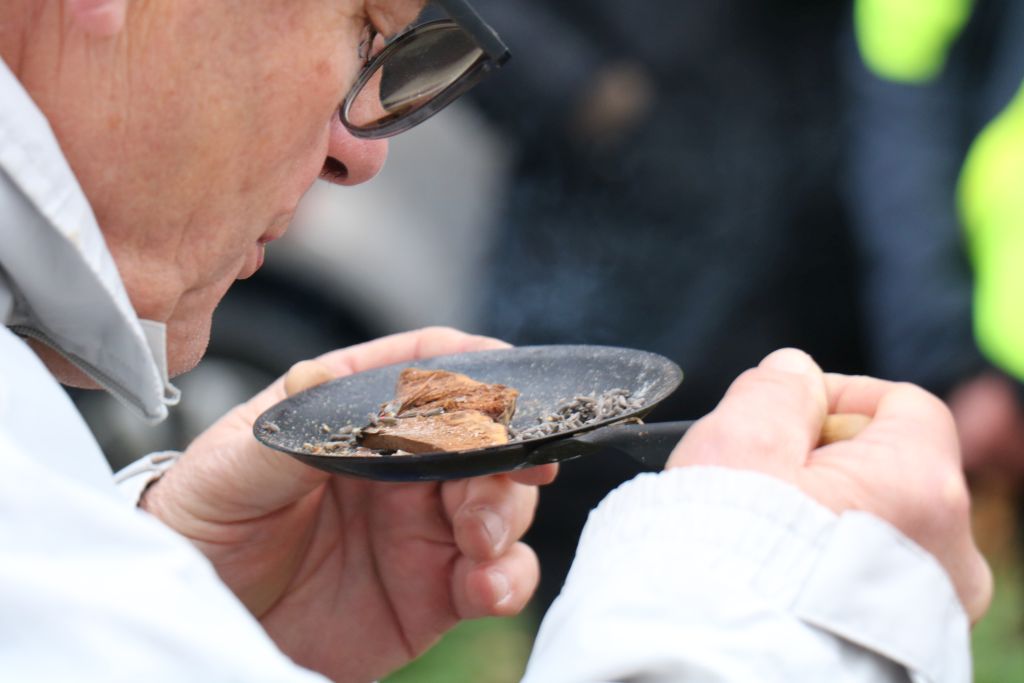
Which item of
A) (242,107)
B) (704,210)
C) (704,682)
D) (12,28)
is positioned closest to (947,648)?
(704,682)

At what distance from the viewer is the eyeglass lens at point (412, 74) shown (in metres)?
1.62

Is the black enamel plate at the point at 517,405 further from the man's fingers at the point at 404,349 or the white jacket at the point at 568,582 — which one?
the white jacket at the point at 568,582

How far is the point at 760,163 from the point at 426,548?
2.01m

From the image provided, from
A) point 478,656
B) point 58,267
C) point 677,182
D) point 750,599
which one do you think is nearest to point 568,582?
point 750,599

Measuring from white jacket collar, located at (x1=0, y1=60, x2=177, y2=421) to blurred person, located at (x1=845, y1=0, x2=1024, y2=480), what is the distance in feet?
7.36

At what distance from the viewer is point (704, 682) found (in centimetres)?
98

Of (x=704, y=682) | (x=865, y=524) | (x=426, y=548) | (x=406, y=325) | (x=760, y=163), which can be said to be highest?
(x=865, y=524)

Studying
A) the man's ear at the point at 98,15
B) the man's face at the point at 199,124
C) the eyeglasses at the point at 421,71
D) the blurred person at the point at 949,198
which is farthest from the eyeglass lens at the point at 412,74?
the blurred person at the point at 949,198

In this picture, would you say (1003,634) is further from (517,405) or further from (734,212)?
(517,405)

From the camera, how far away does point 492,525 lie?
190cm

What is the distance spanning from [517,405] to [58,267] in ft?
3.14

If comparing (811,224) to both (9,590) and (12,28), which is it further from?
(9,590)

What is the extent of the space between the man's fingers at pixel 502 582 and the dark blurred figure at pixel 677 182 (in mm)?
1759

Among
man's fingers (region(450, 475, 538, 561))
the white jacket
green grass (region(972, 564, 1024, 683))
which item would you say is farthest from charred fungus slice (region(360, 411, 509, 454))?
green grass (region(972, 564, 1024, 683))
